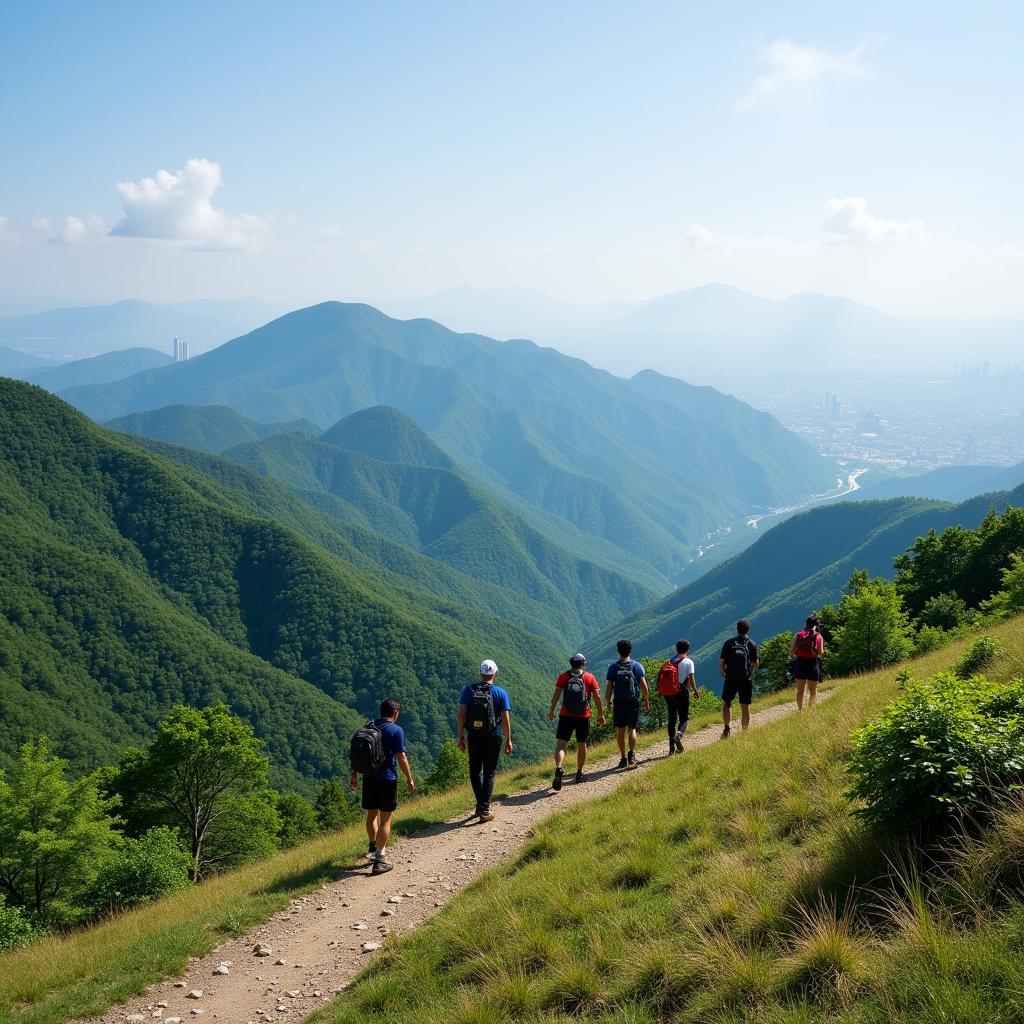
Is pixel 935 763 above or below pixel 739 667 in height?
above

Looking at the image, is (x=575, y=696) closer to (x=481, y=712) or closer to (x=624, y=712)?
(x=624, y=712)

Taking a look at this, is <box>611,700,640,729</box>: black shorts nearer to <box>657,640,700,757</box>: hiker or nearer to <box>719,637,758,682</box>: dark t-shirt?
<box>657,640,700,757</box>: hiker

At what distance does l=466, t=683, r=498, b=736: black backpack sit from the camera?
10922 millimetres

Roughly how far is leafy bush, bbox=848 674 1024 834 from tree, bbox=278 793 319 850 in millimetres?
44397

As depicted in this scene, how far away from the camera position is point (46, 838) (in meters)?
23.6

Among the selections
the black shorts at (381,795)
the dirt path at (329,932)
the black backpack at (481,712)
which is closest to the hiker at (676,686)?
the dirt path at (329,932)

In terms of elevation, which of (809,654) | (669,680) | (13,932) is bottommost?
(13,932)

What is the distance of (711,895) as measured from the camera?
5.71 meters

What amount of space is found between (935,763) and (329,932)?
6.65m

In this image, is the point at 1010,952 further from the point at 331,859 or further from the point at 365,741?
the point at 331,859

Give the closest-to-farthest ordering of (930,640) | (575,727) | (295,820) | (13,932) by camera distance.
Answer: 1. (575,727)
2. (13,932)
3. (930,640)
4. (295,820)

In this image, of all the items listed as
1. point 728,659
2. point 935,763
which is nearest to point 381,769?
point 935,763

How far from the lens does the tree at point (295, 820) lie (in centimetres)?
4509

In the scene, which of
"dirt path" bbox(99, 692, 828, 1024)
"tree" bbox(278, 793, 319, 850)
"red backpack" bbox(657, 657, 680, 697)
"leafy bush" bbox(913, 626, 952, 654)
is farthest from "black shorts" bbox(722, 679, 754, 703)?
"tree" bbox(278, 793, 319, 850)
